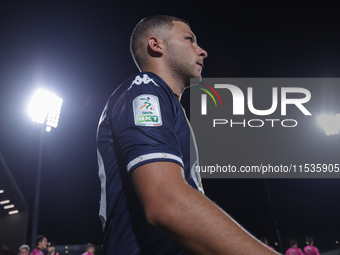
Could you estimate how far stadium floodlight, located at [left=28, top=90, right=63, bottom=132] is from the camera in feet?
28.3

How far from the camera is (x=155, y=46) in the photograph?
1.43 metres

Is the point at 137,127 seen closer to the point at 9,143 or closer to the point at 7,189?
the point at 9,143

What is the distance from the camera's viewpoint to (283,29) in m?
9.77

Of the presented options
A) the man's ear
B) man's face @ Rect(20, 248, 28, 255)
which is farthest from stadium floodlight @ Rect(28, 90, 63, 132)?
the man's ear

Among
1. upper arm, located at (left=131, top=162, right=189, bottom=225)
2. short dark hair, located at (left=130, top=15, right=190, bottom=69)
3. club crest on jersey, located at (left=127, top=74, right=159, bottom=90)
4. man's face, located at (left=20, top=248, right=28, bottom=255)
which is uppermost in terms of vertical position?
short dark hair, located at (left=130, top=15, right=190, bottom=69)

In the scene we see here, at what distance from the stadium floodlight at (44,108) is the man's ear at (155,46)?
27.4 feet

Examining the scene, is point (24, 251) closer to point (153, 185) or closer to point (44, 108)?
point (44, 108)

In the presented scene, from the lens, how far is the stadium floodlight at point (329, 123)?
1266 cm

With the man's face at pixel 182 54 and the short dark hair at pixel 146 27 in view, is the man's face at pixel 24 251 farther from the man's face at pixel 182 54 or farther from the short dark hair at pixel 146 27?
the man's face at pixel 182 54

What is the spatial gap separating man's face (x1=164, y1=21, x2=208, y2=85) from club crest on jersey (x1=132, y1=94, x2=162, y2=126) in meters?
0.50
